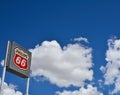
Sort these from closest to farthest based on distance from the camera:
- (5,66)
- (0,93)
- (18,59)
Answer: (0,93), (5,66), (18,59)

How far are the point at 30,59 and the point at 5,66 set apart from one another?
5464mm

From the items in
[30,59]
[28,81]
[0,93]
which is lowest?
[0,93]

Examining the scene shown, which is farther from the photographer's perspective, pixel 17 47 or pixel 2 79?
pixel 17 47

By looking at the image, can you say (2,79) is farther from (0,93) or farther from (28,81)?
(28,81)

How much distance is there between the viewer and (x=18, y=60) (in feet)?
133

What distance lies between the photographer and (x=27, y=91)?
41.1 metres

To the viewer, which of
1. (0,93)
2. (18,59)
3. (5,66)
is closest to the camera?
(0,93)

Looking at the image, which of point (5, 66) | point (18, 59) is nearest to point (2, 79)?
point (5, 66)

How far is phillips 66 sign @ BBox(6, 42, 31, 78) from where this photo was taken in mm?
39103

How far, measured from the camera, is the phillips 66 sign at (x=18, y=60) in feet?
128

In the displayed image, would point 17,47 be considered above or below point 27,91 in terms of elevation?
above

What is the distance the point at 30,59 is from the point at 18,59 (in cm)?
272

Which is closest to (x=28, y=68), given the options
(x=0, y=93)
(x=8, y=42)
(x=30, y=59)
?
(x=30, y=59)

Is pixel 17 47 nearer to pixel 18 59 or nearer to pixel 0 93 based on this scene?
pixel 18 59
